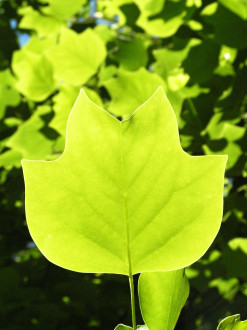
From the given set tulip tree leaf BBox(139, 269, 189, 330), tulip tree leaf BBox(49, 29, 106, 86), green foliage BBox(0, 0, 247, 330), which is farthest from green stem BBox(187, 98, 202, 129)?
tulip tree leaf BBox(139, 269, 189, 330)

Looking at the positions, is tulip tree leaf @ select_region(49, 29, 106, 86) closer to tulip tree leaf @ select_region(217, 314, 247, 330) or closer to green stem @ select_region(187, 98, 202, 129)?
green stem @ select_region(187, 98, 202, 129)

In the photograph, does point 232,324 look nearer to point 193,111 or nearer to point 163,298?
point 163,298

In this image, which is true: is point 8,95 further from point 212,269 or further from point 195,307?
point 195,307

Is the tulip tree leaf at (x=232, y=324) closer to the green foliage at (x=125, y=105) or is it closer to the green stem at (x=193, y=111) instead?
the green foliage at (x=125, y=105)

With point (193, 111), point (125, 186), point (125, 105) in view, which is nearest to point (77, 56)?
point (125, 105)

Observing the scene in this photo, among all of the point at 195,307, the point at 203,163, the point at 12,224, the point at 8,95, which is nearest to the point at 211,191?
the point at 203,163
